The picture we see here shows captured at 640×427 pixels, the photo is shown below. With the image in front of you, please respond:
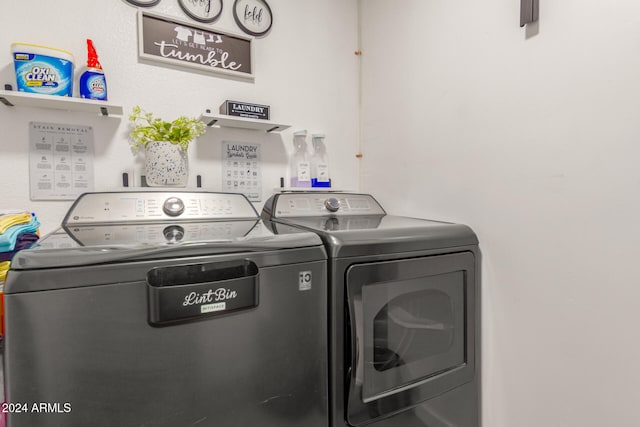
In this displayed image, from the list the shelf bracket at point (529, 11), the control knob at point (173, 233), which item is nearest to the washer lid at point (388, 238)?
the control knob at point (173, 233)

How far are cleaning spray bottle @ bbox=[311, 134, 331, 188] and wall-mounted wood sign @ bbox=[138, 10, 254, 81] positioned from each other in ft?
1.38

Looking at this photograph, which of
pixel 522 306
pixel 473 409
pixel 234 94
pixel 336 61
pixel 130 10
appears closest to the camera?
pixel 522 306

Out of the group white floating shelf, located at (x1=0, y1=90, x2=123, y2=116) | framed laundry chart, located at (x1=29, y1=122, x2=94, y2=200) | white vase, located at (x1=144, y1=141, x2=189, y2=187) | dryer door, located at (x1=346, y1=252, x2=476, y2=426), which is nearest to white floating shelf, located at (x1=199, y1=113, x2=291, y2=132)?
white vase, located at (x1=144, y1=141, x2=189, y2=187)

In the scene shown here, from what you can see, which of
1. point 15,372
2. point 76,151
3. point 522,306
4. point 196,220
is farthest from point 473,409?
point 76,151

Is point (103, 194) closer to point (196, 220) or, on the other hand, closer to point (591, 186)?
point (196, 220)

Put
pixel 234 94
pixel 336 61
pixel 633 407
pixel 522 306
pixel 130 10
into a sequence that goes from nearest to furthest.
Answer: pixel 633 407
pixel 522 306
pixel 130 10
pixel 234 94
pixel 336 61

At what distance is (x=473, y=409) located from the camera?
1186 mm

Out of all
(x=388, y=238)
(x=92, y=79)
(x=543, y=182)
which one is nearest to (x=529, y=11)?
(x=543, y=182)

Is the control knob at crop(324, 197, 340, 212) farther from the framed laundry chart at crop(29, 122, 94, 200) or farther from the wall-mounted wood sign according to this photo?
the framed laundry chart at crop(29, 122, 94, 200)

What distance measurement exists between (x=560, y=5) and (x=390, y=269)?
89 centimetres

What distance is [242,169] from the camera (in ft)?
5.11

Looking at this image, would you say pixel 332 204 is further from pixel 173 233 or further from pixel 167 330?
pixel 167 330

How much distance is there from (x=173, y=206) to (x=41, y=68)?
0.61m

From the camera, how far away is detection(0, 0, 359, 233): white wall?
1185 mm
